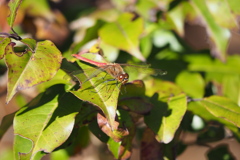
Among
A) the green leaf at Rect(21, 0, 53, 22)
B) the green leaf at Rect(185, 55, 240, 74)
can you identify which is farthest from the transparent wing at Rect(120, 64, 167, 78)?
the green leaf at Rect(21, 0, 53, 22)

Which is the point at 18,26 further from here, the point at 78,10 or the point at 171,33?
the point at 171,33

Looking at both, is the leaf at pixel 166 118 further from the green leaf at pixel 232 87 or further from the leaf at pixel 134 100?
the green leaf at pixel 232 87

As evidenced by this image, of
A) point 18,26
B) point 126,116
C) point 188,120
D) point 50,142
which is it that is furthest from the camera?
point 18,26

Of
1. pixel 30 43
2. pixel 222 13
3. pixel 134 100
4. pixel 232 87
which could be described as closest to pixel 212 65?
pixel 232 87

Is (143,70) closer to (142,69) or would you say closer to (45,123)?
(142,69)

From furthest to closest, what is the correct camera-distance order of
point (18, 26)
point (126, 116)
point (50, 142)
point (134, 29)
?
point (18, 26) → point (134, 29) → point (126, 116) → point (50, 142)

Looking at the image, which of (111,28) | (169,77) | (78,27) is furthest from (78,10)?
(169,77)
